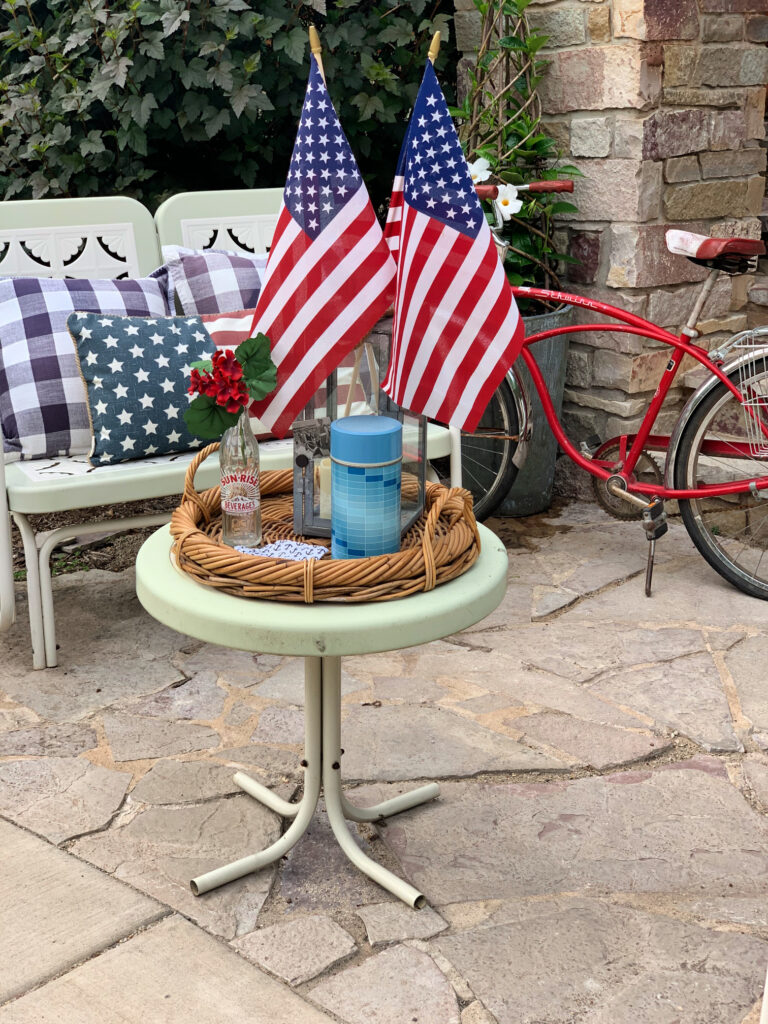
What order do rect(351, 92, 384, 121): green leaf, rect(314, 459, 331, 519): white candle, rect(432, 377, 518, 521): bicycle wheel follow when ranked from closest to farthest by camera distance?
1. rect(314, 459, 331, 519): white candle
2. rect(432, 377, 518, 521): bicycle wheel
3. rect(351, 92, 384, 121): green leaf

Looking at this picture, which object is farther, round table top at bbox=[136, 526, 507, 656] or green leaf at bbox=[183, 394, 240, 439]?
green leaf at bbox=[183, 394, 240, 439]

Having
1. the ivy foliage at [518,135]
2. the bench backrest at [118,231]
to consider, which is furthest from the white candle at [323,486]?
the ivy foliage at [518,135]

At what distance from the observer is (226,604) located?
5.60 feet

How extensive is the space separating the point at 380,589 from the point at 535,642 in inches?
55.2

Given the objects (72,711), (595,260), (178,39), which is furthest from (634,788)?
(178,39)

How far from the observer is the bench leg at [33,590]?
9.08ft

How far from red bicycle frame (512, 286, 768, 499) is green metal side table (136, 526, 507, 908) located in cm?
149

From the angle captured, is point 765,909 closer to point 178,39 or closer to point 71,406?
point 71,406

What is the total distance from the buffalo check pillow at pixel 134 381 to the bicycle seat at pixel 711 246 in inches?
54.2

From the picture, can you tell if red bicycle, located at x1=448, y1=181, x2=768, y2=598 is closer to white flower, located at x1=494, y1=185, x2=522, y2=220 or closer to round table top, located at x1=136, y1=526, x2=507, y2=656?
white flower, located at x1=494, y1=185, x2=522, y2=220

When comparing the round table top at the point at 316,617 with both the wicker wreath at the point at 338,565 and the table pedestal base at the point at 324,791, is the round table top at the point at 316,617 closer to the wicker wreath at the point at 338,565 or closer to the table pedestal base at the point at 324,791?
the wicker wreath at the point at 338,565

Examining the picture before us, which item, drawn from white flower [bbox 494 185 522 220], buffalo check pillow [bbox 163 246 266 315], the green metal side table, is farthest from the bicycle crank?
the green metal side table

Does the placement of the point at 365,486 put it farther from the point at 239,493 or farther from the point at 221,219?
the point at 221,219

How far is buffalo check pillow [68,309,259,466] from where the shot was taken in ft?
9.41
